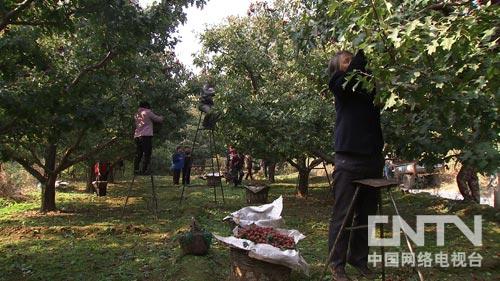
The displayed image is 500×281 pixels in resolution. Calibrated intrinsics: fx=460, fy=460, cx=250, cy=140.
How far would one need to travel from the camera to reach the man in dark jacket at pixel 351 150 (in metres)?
3.94

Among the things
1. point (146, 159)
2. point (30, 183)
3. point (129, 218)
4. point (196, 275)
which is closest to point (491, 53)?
point (196, 275)

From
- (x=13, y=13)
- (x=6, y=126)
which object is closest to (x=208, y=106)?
(x=6, y=126)

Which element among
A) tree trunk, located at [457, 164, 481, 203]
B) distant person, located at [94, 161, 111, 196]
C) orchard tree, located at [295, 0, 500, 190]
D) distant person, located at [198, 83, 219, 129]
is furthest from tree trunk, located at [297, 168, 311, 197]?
orchard tree, located at [295, 0, 500, 190]

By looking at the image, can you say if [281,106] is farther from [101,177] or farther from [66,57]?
[101,177]

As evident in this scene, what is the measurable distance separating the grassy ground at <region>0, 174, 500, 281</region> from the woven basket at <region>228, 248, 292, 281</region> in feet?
1.06

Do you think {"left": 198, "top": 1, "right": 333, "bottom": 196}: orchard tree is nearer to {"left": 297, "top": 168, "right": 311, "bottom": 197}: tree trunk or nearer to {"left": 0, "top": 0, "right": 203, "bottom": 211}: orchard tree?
{"left": 297, "top": 168, "right": 311, "bottom": 197}: tree trunk

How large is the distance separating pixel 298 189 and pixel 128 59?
706 centimetres

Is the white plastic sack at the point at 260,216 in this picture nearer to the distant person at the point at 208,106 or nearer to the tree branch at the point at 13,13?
the tree branch at the point at 13,13

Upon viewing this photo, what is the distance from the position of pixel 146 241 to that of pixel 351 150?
4.75m

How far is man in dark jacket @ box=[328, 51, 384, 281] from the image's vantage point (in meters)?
3.94

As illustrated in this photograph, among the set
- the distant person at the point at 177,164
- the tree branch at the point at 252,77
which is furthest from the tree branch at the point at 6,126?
the distant person at the point at 177,164

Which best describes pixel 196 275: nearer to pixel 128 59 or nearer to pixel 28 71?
pixel 28 71

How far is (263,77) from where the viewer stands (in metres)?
15.7

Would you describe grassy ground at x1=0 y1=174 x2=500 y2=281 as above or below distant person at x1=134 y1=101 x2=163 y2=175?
below
